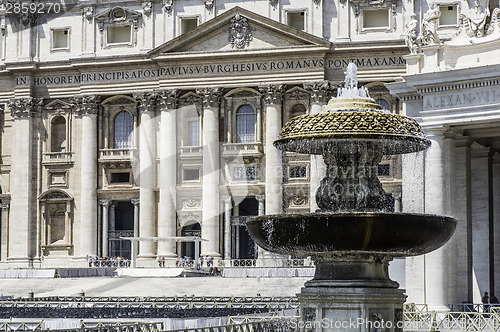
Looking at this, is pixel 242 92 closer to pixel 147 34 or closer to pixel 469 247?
pixel 147 34

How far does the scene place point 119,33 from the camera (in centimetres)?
7525

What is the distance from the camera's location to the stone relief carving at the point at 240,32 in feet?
232

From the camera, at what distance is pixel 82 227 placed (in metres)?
73.3

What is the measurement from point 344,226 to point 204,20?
5738 cm

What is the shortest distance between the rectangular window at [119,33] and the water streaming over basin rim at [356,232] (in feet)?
194

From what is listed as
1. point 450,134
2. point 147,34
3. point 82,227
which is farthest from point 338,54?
point 450,134

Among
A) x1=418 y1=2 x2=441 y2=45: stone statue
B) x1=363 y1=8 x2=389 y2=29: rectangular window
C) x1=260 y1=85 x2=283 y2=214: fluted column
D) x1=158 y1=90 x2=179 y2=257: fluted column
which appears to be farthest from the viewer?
x1=158 y1=90 x2=179 y2=257: fluted column

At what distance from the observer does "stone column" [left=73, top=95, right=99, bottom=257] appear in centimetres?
7331

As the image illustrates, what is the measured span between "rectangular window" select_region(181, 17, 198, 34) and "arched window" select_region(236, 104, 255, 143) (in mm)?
6418

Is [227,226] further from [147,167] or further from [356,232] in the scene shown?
[356,232]

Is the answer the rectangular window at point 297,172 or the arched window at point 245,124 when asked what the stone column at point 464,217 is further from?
the arched window at point 245,124

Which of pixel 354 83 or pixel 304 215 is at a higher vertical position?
pixel 354 83

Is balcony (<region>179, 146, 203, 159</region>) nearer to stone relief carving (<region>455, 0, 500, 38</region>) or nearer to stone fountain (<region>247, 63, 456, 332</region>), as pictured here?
stone relief carving (<region>455, 0, 500, 38</region>)

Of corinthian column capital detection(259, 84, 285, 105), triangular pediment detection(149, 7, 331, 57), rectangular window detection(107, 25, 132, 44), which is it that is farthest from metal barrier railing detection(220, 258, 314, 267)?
rectangular window detection(107, 25, 132, 44)
